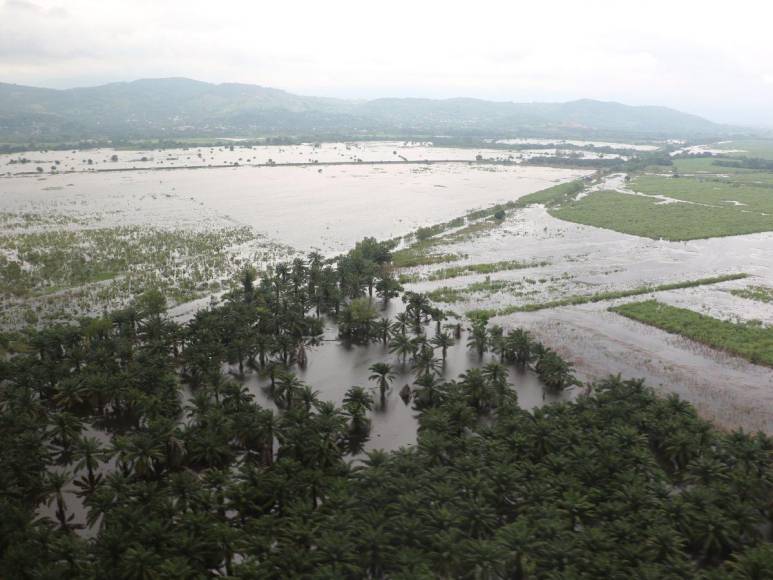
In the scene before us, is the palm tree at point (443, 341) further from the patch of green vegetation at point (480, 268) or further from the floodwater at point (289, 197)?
the floodwater at point (289, 197)

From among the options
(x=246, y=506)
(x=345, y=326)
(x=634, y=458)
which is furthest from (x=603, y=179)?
(x=246, y=506)

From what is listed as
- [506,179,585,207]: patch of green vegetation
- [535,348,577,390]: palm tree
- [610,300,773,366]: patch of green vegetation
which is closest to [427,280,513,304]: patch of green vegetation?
[610,300,773,366]: patch of green vegetation

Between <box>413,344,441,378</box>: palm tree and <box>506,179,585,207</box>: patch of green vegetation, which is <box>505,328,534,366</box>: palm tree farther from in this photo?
<box>506,179,585,207</box>: patch of green vegetation

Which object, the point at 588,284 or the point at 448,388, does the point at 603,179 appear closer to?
the point at 588,284

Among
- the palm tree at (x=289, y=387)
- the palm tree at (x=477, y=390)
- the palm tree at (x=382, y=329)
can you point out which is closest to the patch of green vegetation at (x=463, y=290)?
the palm tree at (x=382, y=329)

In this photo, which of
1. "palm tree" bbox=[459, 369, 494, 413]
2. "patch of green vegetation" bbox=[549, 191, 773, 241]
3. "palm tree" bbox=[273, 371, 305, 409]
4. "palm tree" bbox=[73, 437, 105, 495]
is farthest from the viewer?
"patch of green vegetation" bbox=[549, 191, 773, 241]

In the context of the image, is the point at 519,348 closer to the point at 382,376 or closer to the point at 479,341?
the point at 479,341

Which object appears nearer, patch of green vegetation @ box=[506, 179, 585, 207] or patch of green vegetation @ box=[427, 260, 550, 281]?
patch of green vegetation @ box=[427, 260, 550, 281]

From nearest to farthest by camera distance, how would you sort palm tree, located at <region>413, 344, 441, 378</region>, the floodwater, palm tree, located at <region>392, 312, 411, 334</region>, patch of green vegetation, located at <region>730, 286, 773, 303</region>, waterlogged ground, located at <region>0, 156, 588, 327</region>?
palm tree, located at <region>413, 344, 441, 378</region>, palm tree, located at <region>392, 312, 411, 334</region>, patch of green vegetation, located at <region>730, 286, 773, 303</region>, waterlogged ground, located at <region>0, 156, 588, 327</region>, the floodwater
